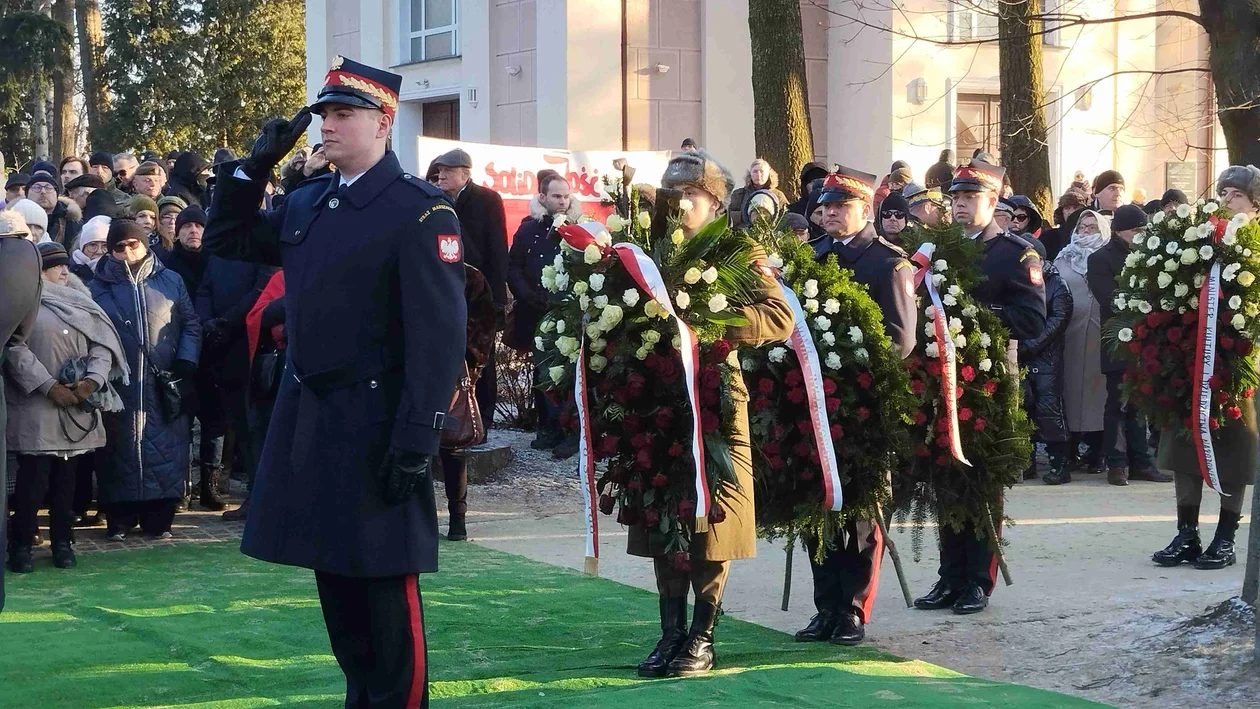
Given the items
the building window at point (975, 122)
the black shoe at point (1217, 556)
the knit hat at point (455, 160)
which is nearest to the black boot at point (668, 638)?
the black shoe at point (1217, 556)

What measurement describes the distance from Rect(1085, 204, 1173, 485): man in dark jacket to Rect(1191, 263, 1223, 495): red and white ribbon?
129 inches

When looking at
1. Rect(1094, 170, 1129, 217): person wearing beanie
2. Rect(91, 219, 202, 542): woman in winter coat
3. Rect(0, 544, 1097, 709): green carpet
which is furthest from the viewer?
Rect(1094, 170, 1129, 217): person wearing beanie

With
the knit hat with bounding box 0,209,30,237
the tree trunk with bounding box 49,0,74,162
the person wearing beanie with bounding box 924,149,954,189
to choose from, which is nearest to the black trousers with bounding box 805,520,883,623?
the knit hat with bounding box 0,209,30,237

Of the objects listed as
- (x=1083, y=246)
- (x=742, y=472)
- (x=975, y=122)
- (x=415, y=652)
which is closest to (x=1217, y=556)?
→ (x=742, y=472)

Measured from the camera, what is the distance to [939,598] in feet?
23.8

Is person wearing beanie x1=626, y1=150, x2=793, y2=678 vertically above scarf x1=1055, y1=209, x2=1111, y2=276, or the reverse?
scarf x1=1055, y1=209, x2=1111, y2=276

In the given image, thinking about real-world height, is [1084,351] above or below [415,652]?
above

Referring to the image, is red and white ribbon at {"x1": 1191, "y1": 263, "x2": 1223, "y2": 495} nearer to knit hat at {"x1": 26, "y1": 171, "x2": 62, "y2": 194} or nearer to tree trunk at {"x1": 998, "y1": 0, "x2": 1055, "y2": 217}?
tree trunk at {"x1": 998, "y1": 0, "x2": 1055, "y2": 217}

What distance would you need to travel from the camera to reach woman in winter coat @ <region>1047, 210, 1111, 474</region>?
11859mm

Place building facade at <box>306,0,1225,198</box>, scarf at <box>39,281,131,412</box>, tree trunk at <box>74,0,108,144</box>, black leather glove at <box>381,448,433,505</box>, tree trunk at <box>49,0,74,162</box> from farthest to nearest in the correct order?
tree trunk at <box>74,0,108,144</box> < tree trunk at <box>49,0,74,162</box> < building facade at <box>306,0,1225,198</box> < scarf at <box>39,281,131,412</box> < black leather glove at <box>381,448,433,505</box>

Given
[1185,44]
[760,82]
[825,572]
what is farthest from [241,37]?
[825,572]

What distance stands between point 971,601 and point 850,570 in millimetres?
814

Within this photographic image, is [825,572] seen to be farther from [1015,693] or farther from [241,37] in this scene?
[241,37]

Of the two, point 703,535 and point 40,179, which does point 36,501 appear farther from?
point 40,179
